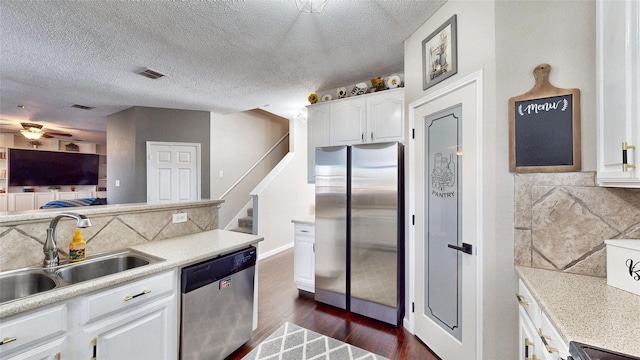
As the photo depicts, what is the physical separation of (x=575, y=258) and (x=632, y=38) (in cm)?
106

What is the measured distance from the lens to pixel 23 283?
1351mm

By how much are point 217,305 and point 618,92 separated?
2503 millimetres

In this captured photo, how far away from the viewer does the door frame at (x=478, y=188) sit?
63.1 inches

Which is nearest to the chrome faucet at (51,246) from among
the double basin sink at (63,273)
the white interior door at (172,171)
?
Answer: the double basin sink at (63,273)

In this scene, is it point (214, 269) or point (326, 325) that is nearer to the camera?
point (214, 269)

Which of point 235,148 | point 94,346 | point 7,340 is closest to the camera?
point 7,340

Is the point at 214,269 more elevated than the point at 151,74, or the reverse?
the point at 151,74

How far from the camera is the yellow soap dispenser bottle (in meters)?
1.50

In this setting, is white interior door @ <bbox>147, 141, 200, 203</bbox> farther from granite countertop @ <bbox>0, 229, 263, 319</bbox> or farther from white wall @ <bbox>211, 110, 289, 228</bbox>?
granite countertop @ <bbox>0, 229, 263, 319</bbox>

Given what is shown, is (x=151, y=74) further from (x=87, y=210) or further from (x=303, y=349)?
(x=303, y=349)

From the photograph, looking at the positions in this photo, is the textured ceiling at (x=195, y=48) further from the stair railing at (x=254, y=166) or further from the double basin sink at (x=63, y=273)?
the stair railing at (x=254, y=166)

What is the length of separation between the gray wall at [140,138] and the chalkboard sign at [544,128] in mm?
5045

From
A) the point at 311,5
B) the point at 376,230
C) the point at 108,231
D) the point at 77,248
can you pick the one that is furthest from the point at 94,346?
the point at 311,5

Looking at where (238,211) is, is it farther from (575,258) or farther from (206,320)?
(575,258)
